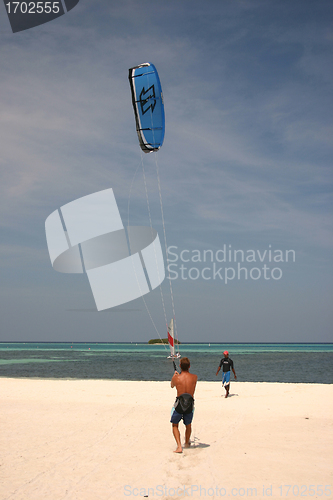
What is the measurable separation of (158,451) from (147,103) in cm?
829

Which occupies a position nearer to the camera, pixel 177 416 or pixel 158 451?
pixel 177 416

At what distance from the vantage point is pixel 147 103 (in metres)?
10.6

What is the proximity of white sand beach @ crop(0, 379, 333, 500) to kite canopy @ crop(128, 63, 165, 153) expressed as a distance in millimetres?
7168

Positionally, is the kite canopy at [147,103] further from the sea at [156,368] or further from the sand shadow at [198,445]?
the sea at [156,368]

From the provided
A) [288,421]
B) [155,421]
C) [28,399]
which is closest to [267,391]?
[288,421]

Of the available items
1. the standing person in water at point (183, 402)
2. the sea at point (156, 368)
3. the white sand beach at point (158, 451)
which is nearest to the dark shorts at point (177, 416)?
the standing person in water at point (183, 402)

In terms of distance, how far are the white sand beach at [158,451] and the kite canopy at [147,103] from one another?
7.17 meters

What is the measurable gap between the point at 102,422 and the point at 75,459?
290 centimetres

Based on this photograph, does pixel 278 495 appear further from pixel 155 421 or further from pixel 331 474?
pixel 155 421

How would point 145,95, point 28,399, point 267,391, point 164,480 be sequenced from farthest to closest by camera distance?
point 267,391
point 28,399
point 145,95
point 164,480

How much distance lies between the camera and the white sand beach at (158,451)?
16.2 ft

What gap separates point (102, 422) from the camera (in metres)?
8.99

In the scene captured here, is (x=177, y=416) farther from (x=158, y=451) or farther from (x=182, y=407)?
(x=158, y=451)

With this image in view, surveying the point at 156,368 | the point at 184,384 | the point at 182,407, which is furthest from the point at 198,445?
the point at 156,368
